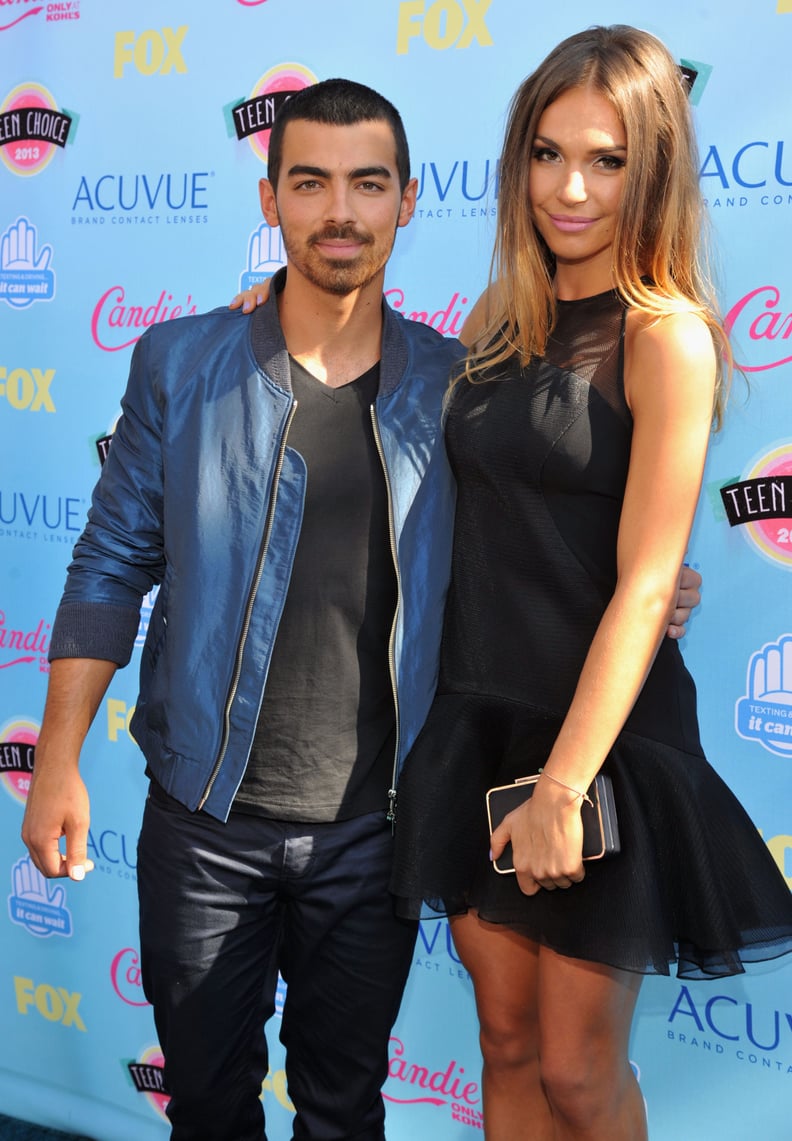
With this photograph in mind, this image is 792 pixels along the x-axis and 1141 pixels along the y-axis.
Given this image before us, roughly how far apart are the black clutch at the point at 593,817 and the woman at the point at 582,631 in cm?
2

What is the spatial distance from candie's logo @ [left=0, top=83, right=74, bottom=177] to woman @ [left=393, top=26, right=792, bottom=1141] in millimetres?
1350

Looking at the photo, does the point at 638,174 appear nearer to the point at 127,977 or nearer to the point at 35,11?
the point at 35,11

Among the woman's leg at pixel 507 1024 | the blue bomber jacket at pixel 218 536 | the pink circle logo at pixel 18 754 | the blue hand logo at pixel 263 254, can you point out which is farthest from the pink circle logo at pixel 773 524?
the pink circle logo at pixel 18 754

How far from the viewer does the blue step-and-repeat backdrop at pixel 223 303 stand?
80.8 inches

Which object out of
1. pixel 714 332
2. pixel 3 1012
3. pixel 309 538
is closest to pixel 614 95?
pixel 714 332

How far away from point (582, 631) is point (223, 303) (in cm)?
125

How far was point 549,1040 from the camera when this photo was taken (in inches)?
61.6

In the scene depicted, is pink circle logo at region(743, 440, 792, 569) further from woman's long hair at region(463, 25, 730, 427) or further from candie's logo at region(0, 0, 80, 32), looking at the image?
candie's logo at region(0, 0, 80, 32)

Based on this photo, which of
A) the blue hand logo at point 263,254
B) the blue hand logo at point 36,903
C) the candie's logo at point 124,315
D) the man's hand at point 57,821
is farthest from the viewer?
the blue hand logo at point 36,903

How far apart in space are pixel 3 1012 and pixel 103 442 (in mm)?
1430

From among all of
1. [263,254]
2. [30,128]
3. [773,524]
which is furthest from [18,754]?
[773,524]

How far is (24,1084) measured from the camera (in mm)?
2781

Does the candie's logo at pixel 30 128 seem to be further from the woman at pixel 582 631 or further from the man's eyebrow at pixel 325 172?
the woman at pixel 582 631

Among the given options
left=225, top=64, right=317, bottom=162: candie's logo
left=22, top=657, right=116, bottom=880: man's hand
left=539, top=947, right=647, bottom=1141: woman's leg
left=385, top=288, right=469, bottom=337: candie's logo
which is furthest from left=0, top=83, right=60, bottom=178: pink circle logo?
left=539, top=947, right=647, bottom=1141: woman's leg
